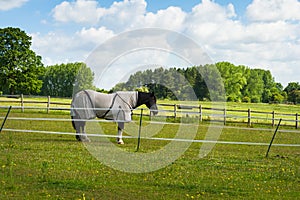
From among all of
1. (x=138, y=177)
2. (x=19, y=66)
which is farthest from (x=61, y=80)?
(x=138, y=177)

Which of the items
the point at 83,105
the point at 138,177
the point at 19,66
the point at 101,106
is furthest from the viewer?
the point at 19,66

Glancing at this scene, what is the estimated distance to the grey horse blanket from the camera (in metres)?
13.6

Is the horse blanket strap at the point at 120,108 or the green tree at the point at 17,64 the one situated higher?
the green tree at the point at 17,64

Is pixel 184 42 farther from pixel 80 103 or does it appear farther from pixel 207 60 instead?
pixel 80 103

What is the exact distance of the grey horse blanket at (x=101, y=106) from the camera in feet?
44.7

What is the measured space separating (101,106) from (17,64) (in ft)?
116

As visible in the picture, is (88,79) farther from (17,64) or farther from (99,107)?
(17,64)

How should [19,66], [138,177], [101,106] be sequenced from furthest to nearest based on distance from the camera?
[19,66] → [101,106] → [138,177]

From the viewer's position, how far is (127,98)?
14.0 meters

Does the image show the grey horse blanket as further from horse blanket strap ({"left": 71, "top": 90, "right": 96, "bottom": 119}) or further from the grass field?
the grass field

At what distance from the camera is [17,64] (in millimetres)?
46344

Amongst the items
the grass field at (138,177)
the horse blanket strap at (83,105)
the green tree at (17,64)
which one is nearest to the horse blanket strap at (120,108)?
the horse blanket strap at (83,105)

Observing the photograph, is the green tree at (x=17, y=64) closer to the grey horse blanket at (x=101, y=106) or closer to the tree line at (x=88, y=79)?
the tree line at (x=88, y=79)

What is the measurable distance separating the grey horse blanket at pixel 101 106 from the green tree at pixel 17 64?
33.5 meters
